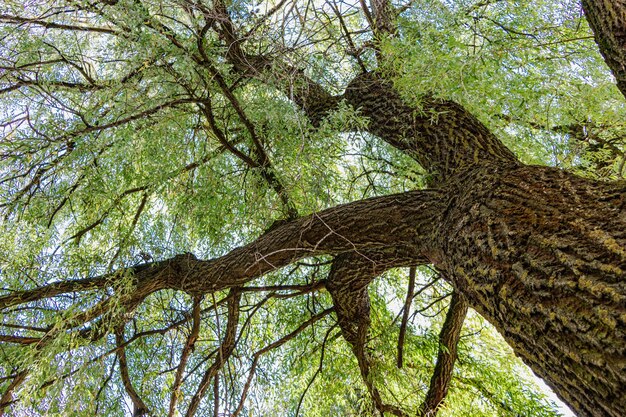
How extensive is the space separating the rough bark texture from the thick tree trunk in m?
0.31

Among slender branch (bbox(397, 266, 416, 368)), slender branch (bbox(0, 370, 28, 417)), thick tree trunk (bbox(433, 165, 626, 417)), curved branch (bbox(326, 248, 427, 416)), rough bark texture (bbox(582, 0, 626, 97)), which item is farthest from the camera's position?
slender branch (bbox(397, 266, 416, 368))

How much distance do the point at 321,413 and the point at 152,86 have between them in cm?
192

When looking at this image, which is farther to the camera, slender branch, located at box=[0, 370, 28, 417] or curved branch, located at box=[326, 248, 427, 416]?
curved branch, located at box=[326, 248, 427, 416]

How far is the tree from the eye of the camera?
1.79m

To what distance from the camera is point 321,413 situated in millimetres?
3100

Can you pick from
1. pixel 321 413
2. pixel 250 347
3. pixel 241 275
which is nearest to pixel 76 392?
pixel 241 275

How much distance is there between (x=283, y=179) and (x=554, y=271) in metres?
1.52

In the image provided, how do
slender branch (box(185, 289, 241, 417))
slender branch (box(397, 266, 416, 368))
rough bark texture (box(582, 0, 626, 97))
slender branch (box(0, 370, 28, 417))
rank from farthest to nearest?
slender branch (box(397, 266, 416, 368))
slender branch (box(185, 289, 241, 417))
slender branch (box(0, 370, 28, 417))
rough bark texture (box(582, 0, 626, 97))

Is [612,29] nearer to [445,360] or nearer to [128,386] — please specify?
[445,360]

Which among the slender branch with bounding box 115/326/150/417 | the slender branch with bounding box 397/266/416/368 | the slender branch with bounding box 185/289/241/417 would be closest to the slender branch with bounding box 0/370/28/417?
the slender branch with bounding box 115/326/150/417

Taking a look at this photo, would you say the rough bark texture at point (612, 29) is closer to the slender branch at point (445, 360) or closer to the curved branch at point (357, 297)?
the curved branch at point (357, 297)

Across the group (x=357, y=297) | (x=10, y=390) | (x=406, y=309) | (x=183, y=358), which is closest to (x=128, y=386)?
(x=183, y=358)

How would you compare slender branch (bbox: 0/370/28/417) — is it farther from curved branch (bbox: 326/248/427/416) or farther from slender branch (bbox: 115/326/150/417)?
curved branch (bbox: 326/248/427/416)

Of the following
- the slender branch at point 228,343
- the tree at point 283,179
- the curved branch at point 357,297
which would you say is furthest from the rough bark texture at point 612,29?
the slender branch at point 228,343
